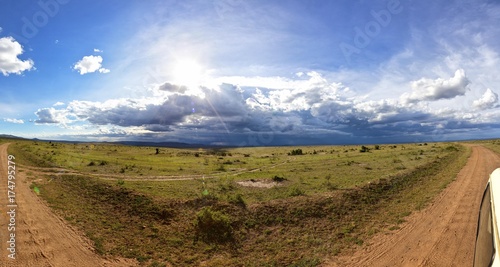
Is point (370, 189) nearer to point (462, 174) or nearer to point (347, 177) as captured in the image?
point (347, 177)

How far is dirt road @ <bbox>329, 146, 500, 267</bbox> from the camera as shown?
12.3m

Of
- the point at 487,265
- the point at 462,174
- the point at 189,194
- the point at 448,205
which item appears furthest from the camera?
the point at 462,174

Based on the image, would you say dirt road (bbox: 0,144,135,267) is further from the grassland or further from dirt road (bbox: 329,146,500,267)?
dirt road (bbox: 329,146,500,267)

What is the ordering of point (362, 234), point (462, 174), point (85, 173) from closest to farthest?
point (362, 234) < point (462, 174) < point (85, 173)

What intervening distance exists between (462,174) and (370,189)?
14.0m

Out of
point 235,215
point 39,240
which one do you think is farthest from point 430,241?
point 39,240

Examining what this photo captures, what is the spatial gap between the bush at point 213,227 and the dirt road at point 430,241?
22.1ft

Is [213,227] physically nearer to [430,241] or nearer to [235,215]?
[235,215]

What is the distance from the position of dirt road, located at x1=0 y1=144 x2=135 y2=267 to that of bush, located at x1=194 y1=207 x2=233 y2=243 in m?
4.87

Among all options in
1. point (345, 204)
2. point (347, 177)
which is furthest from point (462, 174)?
point (345, 204)

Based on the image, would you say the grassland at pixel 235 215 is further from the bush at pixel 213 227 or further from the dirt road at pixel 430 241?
the dirt road at pixel 430 241

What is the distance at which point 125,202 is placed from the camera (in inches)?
885

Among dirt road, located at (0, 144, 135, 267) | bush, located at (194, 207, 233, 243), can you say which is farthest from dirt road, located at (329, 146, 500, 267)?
dirt road, located at (0, 144, 135, 267)

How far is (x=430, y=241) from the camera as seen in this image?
13977 millimetres
